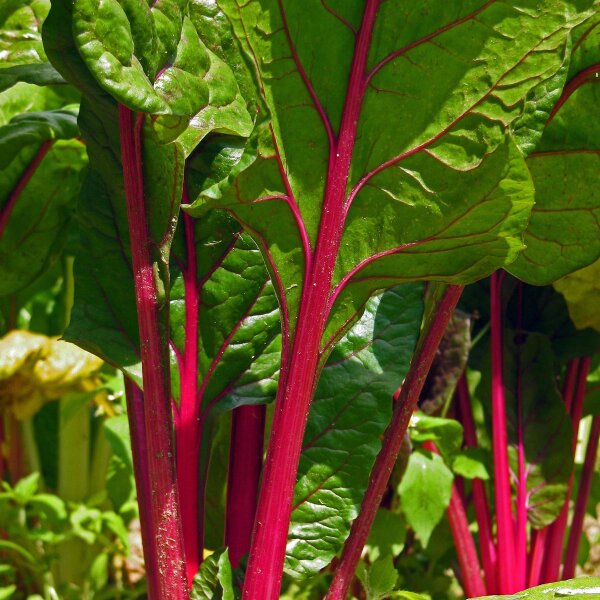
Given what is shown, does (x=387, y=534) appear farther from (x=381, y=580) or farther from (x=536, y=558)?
(x=381, y=580)

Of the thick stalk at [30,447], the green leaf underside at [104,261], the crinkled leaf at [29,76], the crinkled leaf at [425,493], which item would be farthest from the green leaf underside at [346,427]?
the thick stalk at [30,447]

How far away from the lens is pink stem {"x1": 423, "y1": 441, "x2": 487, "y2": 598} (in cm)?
145

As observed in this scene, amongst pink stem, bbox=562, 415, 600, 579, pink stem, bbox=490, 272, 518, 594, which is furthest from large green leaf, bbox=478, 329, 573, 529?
Result: pink stem, bbox=562, 415, 600, 579

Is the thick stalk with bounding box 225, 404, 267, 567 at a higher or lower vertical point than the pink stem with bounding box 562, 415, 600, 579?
higher

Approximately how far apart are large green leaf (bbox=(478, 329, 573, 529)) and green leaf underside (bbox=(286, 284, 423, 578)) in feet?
1.58

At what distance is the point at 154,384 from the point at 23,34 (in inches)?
24.7

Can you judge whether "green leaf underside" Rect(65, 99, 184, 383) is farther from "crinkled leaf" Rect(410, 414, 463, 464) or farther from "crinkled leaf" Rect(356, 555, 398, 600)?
"crinkled leaf" Rect(410, 414, 463, 464)

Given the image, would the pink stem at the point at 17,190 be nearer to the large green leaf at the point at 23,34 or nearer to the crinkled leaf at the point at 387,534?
the large green leaf at the point at 23,34

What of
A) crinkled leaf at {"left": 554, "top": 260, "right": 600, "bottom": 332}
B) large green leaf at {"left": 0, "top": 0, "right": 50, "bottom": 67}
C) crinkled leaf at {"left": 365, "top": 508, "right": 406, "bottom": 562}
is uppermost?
large green leaf at {"left": 0, "top": 0, "right": 50, "bottom": 67}

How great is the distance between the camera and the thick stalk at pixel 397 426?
913mm

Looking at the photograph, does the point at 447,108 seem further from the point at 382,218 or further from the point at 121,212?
the point at 121,212

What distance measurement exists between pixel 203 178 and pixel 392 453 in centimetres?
36

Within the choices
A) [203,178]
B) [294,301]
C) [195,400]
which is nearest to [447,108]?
[294,301]

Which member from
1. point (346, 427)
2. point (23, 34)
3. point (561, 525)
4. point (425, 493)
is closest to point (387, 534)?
point (425, 493)
